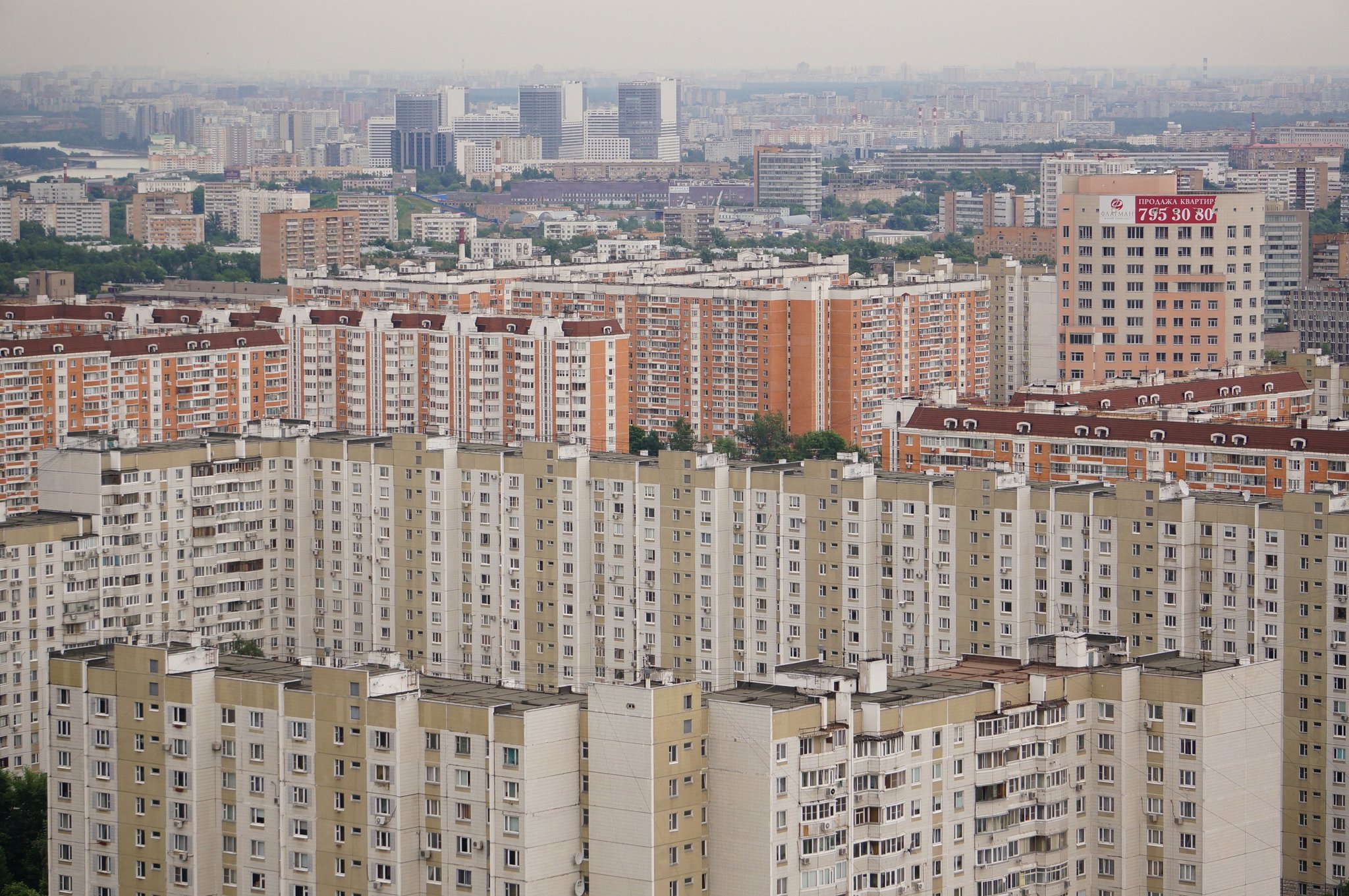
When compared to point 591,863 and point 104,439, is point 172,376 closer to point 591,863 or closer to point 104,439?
point 104,439

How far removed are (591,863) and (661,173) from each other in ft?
389

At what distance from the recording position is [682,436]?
43969 mm

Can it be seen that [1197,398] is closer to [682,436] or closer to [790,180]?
[682,436]

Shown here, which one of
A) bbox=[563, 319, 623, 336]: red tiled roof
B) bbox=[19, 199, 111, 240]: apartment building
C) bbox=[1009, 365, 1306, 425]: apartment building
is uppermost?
bbox=[19, 199, 111, 240]: apartment building

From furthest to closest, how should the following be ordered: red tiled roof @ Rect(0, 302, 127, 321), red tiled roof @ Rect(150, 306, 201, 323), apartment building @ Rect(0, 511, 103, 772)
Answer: red tiled roof @ Rect(0, 302, 127, 321) → red tiled roof @ Rect(150, 306, 201, 323) → apartment building @ Rect(0, 511, 103, 772)

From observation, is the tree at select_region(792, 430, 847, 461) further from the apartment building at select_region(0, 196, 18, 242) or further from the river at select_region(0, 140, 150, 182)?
the river at select_region(0, 140, 150, 182)

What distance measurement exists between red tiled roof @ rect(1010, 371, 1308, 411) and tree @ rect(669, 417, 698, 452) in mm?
8055

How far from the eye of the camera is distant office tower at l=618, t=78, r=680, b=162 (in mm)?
161000

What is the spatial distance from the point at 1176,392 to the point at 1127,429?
4470 millimetres

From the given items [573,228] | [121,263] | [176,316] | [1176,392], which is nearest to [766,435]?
[1176,392]

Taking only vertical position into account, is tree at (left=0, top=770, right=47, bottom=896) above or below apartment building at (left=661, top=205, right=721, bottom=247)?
below

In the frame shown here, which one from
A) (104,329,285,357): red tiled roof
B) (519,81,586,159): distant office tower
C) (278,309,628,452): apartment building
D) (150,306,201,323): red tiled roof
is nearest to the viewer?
(104,329,285,357): red tiled roof

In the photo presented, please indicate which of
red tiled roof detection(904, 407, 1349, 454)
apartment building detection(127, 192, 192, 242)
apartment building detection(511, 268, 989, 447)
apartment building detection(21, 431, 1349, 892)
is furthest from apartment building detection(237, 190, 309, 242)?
apartment building detection(21, 431, 1349, 892)

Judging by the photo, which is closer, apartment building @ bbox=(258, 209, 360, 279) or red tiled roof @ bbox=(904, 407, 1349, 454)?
red tiled roof @ bbox=(904, 407, 1349, 454)
